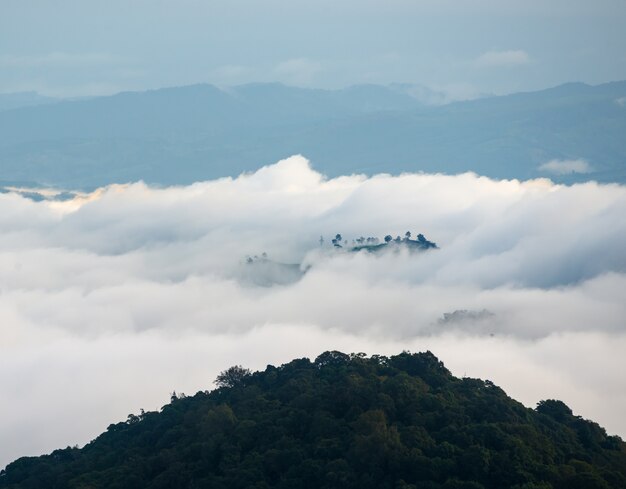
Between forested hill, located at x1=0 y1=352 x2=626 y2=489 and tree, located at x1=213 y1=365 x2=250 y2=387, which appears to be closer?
forested hill, located at x1=0 y1=352 x2=626 y2=489

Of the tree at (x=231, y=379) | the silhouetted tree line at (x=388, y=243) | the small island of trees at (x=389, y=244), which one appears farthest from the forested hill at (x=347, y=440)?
the silhouetted tree line at (x=388, y=243)

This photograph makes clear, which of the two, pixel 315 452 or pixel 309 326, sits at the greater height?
pixel 309 326

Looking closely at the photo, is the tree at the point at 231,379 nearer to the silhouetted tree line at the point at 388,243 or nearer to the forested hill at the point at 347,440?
the forested hill at the point at 347,440

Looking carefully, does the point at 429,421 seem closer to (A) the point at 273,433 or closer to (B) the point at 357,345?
(A) the point at 273,433

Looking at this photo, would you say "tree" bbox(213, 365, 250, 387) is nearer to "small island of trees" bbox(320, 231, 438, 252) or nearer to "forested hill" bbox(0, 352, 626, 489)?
"forested hill" bbox(0, 352, 626, 489)

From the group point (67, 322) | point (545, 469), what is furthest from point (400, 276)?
point (545, 469)

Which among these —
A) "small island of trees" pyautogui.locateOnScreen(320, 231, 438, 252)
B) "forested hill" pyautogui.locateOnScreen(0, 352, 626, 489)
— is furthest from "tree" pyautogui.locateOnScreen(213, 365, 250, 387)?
"small island of trees" pyautogui.locateOnScreen(320, 231, 438, 252)

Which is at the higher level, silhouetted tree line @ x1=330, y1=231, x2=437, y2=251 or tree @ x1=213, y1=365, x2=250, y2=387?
silhouetted tree line @ x1=330, y1=231, x2=437, y2=251

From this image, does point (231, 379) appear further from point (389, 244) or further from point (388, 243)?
point (388, 243)

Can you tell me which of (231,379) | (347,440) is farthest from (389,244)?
(347,440)
